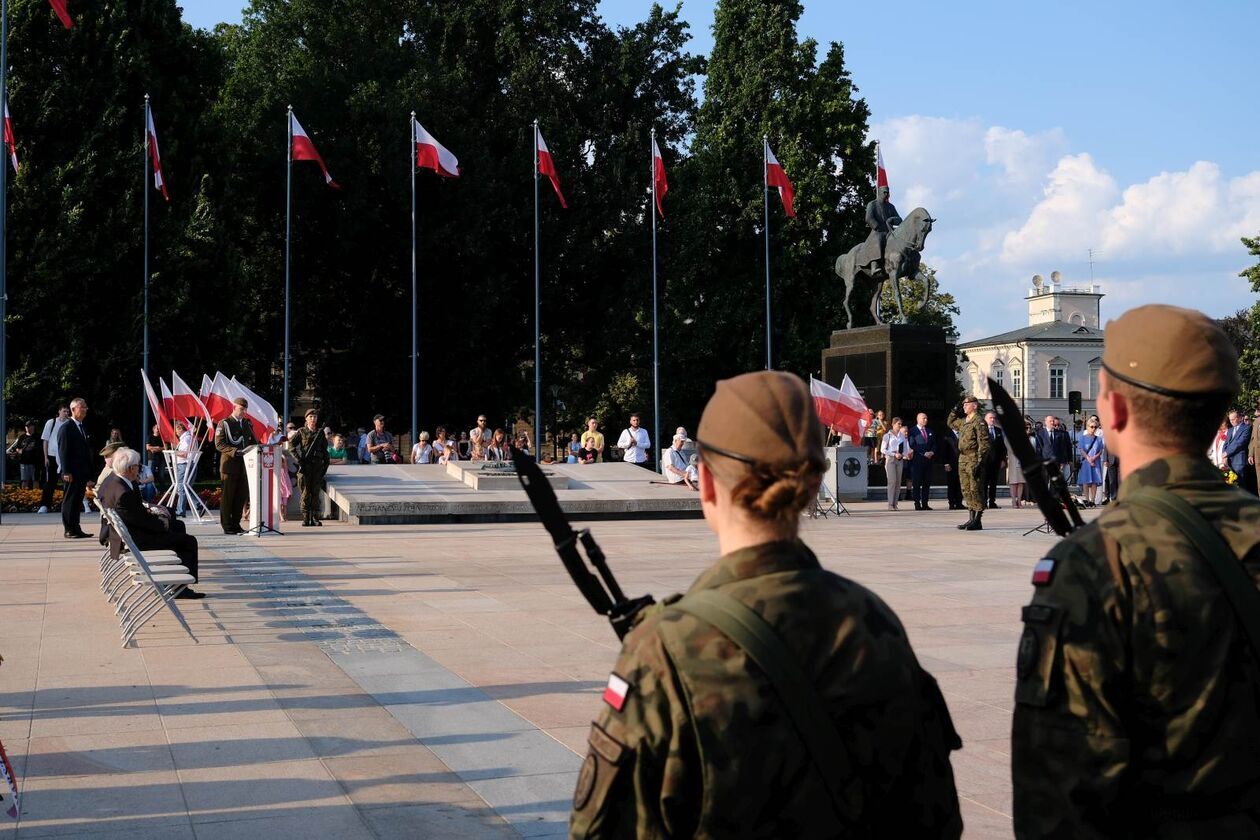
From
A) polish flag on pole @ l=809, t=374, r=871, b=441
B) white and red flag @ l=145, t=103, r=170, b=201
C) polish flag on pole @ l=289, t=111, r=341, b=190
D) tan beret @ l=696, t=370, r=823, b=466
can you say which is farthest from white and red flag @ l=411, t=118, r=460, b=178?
tan beret @ l=696, t=370, r=823, b=466

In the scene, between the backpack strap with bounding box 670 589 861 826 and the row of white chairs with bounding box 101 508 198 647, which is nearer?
the backpack strap with bounding box 670 589 861 826

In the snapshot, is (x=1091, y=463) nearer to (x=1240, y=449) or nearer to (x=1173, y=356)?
(x=1240, y=449)

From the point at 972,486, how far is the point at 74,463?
41.7ft

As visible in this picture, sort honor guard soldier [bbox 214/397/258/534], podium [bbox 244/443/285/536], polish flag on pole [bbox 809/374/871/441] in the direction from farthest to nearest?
polish flag on pole [bbox 809/374/871/441]
podium [bbox 244/443/285/536]
honor guard soldier [bbox 214/397/258/534]

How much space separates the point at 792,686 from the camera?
82.9 inches

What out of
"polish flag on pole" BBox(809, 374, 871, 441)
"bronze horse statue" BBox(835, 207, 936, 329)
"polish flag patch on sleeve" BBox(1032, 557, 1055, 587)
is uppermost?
"bronze horse statue" BBox(835, 207, 936, 329)

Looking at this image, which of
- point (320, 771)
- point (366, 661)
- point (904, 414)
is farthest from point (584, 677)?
point (904, 414)

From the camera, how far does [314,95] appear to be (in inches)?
1724

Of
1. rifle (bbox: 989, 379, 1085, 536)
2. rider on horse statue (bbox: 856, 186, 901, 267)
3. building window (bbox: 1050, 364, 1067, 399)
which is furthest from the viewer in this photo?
building window (bbox: 1050, 364, 1067, 399)

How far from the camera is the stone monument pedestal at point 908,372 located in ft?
104

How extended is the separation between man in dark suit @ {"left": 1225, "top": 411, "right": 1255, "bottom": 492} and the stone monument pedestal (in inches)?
392

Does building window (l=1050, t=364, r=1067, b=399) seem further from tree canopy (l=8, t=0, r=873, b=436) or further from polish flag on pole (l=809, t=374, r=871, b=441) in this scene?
polish flag on pole (l=809, t=374, r=871, b=441)

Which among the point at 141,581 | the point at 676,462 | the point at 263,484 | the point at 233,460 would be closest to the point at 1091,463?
the point at 676,462

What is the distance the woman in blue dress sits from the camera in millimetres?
26469
